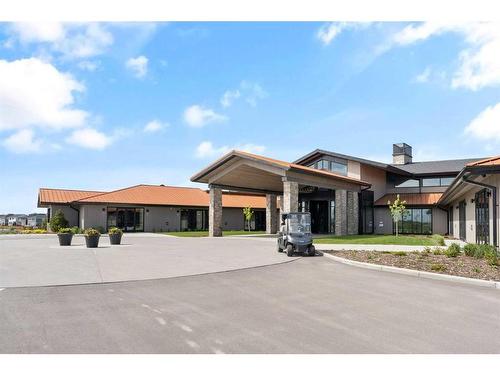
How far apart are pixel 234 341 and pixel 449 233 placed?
1345 inches

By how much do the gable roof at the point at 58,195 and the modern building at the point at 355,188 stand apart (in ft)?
48.1

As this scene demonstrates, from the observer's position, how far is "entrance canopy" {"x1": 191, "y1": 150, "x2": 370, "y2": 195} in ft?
83.9

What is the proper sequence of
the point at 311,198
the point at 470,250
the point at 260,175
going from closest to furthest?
the point at 470,250 → the point at 260,175 → the point at 311,198

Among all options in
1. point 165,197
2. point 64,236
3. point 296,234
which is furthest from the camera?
point 165,197

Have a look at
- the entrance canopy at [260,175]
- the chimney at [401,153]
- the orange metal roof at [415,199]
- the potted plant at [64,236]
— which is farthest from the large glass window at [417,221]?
the potted plant at [64,236]

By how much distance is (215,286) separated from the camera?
32.7 ft

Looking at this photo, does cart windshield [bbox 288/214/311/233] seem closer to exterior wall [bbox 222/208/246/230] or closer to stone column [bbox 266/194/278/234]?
stone column [bbox 266/194/278/234]

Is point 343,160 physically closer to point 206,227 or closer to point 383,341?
point 206,227

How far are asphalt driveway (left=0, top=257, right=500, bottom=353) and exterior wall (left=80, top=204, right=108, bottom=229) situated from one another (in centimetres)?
2846

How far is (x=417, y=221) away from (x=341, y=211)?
28.6 feet

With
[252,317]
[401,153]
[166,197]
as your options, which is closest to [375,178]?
[401,153]

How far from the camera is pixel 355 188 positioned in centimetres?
3338

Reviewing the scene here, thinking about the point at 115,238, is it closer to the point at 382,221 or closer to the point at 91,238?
the point at 91,238
